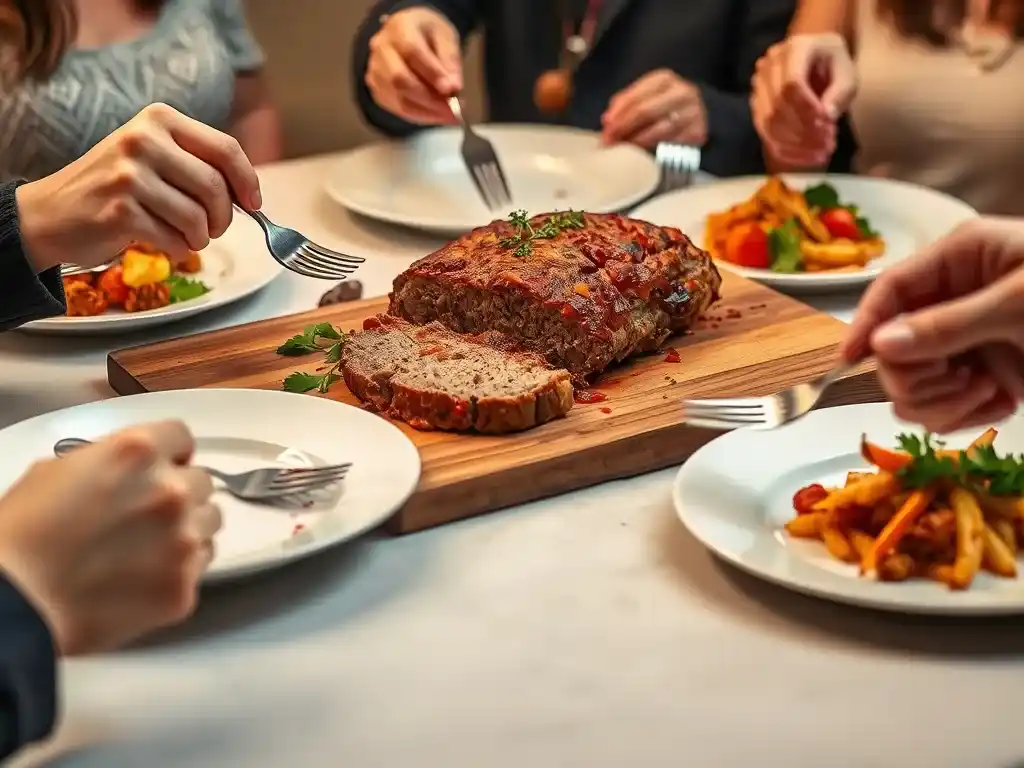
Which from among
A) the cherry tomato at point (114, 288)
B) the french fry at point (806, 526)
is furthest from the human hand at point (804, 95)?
the french fry at point (806, 526)

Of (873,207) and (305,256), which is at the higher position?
(305,256)

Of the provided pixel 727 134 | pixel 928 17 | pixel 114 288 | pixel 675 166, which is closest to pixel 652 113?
pixel 675 166

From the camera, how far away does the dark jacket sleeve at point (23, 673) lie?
3.88 feet

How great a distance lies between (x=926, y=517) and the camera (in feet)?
5.12

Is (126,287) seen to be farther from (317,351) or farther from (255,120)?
(255,120)

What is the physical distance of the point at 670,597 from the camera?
160 cm

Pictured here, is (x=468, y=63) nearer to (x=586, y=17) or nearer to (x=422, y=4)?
(x=586, y=17)

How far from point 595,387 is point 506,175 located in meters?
1.34

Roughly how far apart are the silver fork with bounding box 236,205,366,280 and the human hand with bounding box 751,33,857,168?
125cm

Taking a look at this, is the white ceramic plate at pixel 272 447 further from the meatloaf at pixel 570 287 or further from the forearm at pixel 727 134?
the forearm at pixel 727 134

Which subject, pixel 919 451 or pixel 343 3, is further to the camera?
pixel 343 3

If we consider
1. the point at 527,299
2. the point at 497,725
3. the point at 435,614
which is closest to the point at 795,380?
the point at 527,299

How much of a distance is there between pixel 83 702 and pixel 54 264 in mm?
921

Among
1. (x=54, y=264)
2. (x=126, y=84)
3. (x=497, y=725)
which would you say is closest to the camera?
(x=497, y=725)
